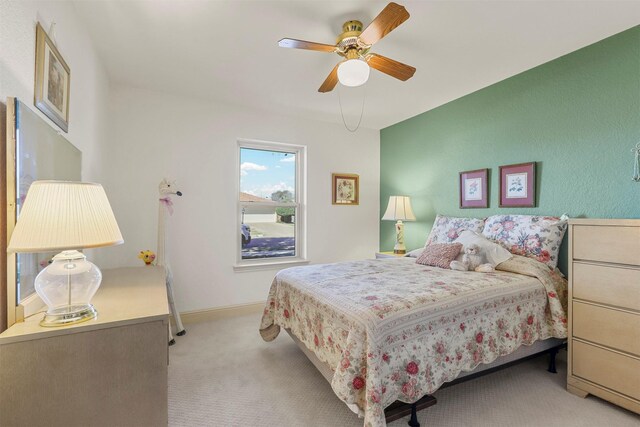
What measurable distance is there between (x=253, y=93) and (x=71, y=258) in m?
2.45

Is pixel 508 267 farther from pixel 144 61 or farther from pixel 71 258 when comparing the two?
pixel 144 61

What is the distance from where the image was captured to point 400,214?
3.65m

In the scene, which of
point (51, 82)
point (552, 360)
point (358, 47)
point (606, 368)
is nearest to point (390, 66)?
point (358, 47)

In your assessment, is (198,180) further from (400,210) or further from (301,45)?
(400,210)

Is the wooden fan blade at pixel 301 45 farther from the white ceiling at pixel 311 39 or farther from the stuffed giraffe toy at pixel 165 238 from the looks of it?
the stuffed giraffe toy at pixel 165 238

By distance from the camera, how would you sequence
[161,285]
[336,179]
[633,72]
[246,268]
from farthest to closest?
[336,179]
[246,268]
[633,72]
[161,285]

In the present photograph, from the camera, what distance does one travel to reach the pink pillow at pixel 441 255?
8.26 feet

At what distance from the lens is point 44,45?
1.32 metres

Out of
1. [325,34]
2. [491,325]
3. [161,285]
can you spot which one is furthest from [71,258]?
[491,325]

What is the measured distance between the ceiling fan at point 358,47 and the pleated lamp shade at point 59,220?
1327mm

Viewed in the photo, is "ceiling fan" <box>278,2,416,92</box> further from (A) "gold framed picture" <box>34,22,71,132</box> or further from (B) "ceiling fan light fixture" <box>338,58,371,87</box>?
(A) "gold framed picture" <box>34,22,71,132</box>

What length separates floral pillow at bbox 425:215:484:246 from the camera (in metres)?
2.90

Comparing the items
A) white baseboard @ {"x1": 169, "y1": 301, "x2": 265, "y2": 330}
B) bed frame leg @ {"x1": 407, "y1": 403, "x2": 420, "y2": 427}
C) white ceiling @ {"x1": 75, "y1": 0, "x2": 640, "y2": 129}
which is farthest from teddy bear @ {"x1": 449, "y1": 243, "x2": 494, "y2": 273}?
white baseboard @ {"x1": 169, "y1": 301, "x2": 265, "y2": 330}

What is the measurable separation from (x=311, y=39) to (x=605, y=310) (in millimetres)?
2596
